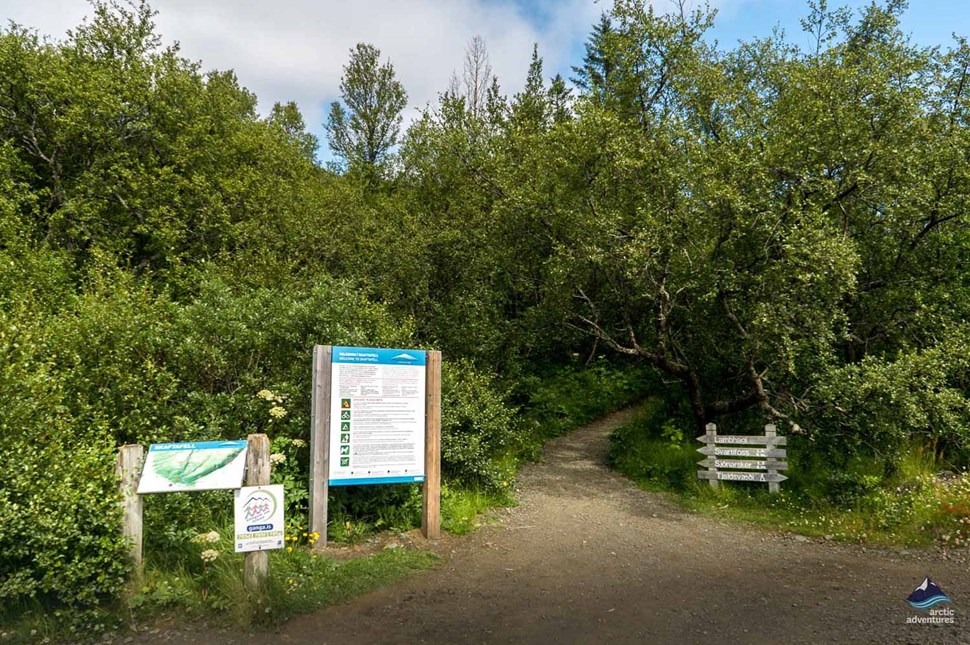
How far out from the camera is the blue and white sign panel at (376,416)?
19.7 feet

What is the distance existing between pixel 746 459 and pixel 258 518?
7347 mm

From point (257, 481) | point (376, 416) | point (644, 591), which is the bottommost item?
point (644, 591)

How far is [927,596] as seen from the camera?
4922mm

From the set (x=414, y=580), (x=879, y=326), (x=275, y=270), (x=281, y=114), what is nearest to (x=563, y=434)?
(x=879, y=326)

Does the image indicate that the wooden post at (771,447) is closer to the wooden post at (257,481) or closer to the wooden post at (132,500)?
the wooden post at (257,481)

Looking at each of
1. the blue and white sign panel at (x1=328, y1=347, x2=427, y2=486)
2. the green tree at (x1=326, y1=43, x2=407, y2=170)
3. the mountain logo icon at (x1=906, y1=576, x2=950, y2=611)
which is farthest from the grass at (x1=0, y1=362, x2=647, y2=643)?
the green tree at (x1=326, y1=43, x2=407, y2=170)

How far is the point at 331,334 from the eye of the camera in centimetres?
723

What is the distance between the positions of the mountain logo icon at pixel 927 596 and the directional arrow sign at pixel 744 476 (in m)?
3.35

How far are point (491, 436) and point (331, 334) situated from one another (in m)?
3.14

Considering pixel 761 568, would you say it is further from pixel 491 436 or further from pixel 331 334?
pixel 331 334

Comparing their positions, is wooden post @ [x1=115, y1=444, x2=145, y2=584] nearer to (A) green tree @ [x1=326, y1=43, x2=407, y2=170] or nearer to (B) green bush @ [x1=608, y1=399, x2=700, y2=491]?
(B) green bush @ [x1=608, y1=399, x2=700, y2=491]

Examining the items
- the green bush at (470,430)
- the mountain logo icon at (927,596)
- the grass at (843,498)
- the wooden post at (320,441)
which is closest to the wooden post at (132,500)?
the wooden post at (320,441)

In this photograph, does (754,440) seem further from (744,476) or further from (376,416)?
(376,416)

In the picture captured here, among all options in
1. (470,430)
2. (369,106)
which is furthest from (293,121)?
(470,430)
